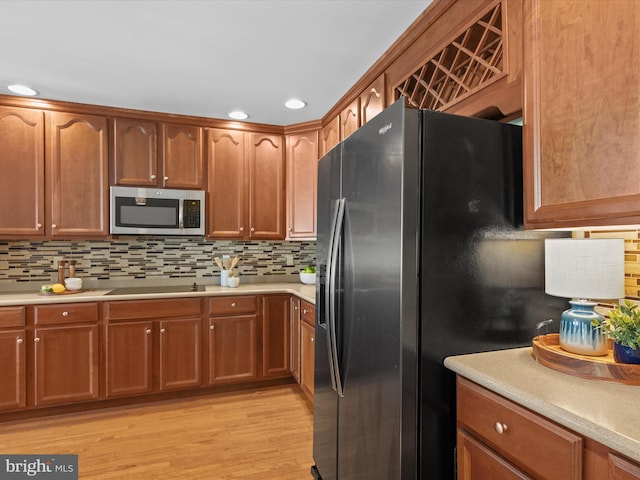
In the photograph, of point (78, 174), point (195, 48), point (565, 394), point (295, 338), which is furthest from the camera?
point (295, 338)

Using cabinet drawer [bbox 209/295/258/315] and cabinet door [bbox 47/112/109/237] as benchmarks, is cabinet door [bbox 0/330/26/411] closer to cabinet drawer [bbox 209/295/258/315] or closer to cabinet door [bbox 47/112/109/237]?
cabinet door [bbox 47/112/109/237]

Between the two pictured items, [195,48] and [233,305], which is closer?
[195,48]

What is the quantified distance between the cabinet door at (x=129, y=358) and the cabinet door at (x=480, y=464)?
244cm

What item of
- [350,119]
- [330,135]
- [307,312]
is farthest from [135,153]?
[307,312]

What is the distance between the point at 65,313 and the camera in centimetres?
266

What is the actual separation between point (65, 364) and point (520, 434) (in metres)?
2.93

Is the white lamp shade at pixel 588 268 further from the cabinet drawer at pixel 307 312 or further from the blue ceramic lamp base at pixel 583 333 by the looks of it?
the cabinet drawer at pixel 307 312

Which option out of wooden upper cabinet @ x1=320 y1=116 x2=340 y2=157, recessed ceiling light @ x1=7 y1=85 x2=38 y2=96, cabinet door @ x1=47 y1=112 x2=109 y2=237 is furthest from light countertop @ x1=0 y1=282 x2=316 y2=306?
recessed ceiling light @ x1=7 y1=85 x2=38 y2=96

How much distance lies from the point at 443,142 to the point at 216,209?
246cm

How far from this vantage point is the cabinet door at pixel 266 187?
3428mm

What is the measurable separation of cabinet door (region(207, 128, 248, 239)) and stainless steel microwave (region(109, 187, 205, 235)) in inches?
5.0

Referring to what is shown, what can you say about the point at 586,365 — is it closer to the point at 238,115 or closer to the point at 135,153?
the point at 238,115

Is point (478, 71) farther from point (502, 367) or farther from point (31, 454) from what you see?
point (31, 454)

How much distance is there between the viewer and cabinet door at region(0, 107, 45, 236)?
2.75 meters
